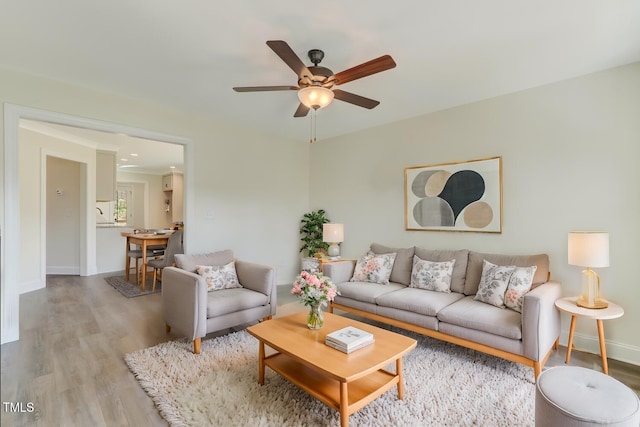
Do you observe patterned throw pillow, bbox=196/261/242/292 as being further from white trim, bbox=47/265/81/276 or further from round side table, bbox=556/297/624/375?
white trim, bbox=47/265/81/276

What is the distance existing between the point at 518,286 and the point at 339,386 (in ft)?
5.97

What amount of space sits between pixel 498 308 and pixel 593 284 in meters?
0.73

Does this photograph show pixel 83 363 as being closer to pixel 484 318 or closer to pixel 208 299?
pixel 208 299

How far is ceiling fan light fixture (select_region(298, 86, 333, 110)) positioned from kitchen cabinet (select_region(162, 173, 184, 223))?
7.83 metres

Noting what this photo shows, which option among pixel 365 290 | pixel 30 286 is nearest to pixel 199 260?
pixel 365 290

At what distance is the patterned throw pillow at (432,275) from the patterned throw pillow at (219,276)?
1987 mm

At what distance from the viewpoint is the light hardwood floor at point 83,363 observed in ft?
6.18

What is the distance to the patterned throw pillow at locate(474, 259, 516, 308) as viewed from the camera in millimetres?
2668

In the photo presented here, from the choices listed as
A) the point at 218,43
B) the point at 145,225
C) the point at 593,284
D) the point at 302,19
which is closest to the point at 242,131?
the point at 218,43

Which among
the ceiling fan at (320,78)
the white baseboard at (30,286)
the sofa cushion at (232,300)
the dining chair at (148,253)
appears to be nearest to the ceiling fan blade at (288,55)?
the ceiling fan at (320,78)

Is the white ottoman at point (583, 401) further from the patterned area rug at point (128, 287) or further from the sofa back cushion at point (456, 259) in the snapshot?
the patterned area rug at point (128, 287)

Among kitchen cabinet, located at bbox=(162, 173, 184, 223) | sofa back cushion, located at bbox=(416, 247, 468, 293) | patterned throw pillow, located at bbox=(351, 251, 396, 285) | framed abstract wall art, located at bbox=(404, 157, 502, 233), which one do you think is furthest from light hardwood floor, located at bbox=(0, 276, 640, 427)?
kitchen cabinet, located at bbox=(162, 173, 184, 223)

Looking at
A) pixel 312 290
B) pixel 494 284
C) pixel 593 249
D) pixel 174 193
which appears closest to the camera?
pixel 312 290

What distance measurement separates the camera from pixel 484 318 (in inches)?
95.9
